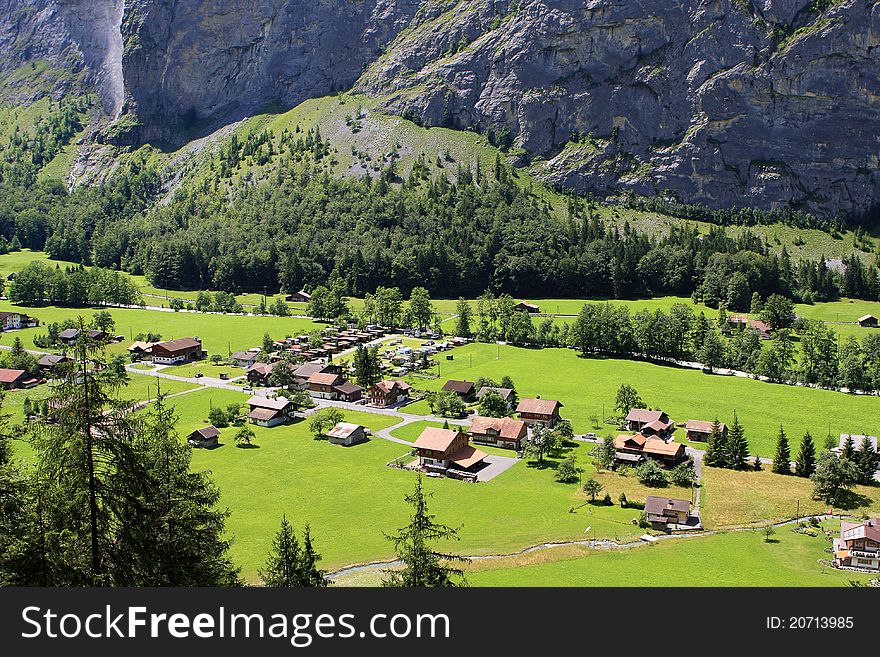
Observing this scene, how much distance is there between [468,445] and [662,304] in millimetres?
79956

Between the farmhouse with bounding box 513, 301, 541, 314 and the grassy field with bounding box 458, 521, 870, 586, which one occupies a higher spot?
the farmhouse with bounding box 513, 301, 541, 314

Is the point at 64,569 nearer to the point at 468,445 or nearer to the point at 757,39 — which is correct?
the point at 468,445

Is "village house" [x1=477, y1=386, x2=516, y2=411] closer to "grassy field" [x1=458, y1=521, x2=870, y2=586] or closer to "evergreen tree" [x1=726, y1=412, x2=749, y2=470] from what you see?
"evergreen tree" [x1=726, y1=412, x2=749, y2=470]

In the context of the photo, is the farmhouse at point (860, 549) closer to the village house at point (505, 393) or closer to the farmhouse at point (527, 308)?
the village house at point (505, 393)

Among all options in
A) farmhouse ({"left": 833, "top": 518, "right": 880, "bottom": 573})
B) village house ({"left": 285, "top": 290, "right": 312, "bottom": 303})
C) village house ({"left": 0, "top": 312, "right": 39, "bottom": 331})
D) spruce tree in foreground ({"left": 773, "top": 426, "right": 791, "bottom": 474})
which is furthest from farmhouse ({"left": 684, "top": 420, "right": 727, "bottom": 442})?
village house ({"left": 0, "top": 312, "right": 39, "bottom": 331})

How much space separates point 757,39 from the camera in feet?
580

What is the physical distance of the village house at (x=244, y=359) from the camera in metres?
94.1

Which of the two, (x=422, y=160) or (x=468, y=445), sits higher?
(x=422, y=160)

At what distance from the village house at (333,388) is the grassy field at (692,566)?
41.8m

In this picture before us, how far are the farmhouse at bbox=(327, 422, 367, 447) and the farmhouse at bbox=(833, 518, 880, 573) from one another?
Answer: 36.4 meters

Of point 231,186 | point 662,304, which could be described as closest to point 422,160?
point 231,186

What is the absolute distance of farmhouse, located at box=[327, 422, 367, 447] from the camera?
209ft

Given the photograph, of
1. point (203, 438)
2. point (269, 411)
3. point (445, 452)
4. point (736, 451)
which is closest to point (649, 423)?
point (736, 451)

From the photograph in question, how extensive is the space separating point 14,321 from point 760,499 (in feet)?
340
